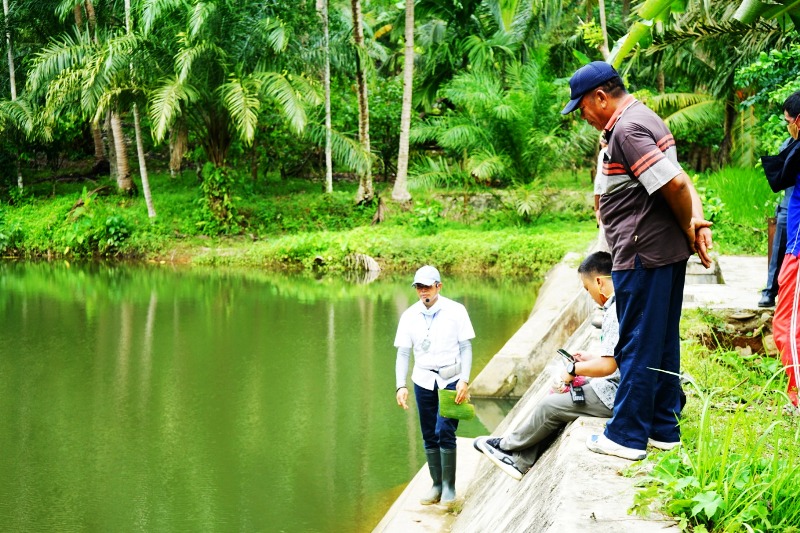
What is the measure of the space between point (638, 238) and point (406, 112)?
58.9ft

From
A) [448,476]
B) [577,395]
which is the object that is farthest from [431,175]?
[577,395]

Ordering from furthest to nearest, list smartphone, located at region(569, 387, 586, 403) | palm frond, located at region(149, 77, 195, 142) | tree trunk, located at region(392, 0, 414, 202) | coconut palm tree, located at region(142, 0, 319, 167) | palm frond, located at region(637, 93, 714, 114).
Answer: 1. tree trunk, located at region(392, 0, 414, 202)
2. palm frond, located at region(637, 93, 714, 114)
3. coconut palm tree, located at region(142, 0, 319, 167)
4. palm frond, located at region(149, 77, 195, 142)
5. smartphone, located at region(569, 387, 586, 403)

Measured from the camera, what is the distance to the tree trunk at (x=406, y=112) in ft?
67.8

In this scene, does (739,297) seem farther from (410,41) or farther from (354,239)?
(410,41)

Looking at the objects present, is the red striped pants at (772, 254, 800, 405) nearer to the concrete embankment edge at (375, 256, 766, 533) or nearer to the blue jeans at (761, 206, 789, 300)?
the concrete embankment edge at (375, 256, 766, 533)

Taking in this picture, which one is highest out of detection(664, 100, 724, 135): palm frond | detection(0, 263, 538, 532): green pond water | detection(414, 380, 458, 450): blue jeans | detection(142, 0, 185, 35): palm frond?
detection(142, 0, 185, 35): palm frond

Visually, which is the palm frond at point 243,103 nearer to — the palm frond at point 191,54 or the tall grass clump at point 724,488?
the palm frond at point 191,54

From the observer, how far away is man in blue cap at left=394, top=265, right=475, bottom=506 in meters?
5.93

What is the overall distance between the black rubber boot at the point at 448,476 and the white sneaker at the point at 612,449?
236 centimetres

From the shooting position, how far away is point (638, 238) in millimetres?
3508

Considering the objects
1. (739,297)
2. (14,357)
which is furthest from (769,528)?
(14,357)

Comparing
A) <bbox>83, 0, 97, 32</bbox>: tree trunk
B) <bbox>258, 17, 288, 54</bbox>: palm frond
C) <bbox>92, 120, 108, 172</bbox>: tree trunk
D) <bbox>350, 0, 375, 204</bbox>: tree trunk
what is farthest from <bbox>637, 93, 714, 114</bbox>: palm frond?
<bbox>92, 120, 108, 172</bbox>: tree trunk

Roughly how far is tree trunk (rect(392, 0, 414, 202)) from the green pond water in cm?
559

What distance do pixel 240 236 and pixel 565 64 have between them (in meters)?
10.1
